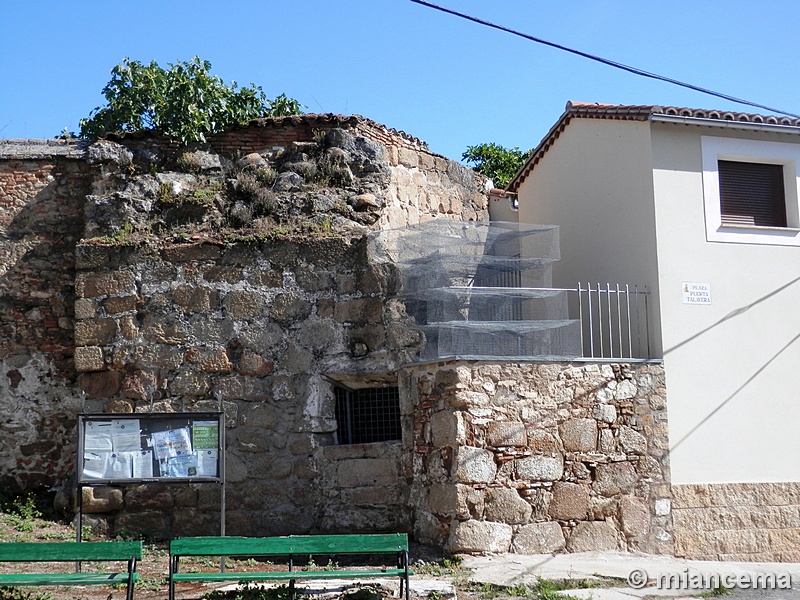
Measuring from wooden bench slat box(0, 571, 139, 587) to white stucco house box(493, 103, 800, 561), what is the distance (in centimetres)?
549

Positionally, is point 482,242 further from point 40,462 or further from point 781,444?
point 40,462

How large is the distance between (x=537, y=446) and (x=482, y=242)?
7.11 ft

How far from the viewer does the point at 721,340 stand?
9.62 meters

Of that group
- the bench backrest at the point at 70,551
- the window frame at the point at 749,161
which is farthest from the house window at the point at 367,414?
the window frame at the point at 749,161

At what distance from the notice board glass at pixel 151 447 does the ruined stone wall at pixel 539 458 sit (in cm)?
205

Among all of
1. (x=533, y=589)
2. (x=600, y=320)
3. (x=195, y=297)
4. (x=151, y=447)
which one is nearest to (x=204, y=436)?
(x=151, y=447)

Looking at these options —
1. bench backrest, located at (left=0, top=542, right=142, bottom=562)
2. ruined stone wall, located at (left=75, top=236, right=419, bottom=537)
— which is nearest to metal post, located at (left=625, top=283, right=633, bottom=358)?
ruined stone wall, located at (left=75, top=236, right=419, bottom=537)

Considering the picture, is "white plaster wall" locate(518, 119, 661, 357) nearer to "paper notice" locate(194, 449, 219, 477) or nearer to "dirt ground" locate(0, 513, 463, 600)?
"dirt ground" locate(0, 513, 463, 600)

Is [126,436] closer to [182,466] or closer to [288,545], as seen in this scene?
[182,466]

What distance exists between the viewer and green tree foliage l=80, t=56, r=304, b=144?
34.8 ft

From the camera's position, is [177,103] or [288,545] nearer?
[288,545]

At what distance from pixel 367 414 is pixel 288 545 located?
275 cm

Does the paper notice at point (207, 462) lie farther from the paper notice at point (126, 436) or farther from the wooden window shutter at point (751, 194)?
the wooden window shutter at point (751, 194)

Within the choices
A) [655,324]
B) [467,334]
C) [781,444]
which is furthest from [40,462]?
[781,444]
